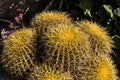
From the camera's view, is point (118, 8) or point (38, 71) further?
point (118, 8)

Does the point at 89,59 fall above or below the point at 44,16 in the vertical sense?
below

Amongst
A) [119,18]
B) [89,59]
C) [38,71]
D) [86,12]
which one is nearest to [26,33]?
[38,71]

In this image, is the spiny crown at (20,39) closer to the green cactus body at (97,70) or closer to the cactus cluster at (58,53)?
the cactus cluster at (58,53)

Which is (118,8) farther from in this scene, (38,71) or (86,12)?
(38,71)

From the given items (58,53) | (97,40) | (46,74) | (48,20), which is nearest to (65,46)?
(58,53)

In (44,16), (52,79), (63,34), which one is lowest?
(52,79)

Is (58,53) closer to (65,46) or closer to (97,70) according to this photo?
(65,46)

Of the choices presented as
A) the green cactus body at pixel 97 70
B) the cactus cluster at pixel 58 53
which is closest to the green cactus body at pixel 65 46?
the cactus cluster at pixel 58 53
